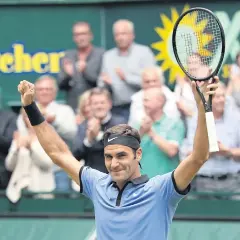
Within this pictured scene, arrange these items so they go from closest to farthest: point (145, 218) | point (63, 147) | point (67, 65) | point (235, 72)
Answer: point (145, 218), point (63, 147), point (235, 72), point (67, 65)

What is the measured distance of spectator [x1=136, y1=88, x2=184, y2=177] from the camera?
7.14m

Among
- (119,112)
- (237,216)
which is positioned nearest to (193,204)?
(237,216)

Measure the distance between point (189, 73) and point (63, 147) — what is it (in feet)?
2.73

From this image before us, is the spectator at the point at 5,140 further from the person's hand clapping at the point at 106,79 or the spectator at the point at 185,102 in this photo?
the spectator at the point at 185,102

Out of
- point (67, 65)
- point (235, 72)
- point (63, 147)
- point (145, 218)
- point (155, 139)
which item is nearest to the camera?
point (145, 218)

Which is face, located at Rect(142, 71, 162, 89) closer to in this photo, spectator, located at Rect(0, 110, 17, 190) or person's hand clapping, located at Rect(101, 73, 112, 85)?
person's hand clapping, located at Rect(101, 73, 112, 85)

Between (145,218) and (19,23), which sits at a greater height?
A: (19,23)

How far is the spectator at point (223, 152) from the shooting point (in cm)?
709

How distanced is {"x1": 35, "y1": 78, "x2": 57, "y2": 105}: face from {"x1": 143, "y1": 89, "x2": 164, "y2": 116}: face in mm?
997

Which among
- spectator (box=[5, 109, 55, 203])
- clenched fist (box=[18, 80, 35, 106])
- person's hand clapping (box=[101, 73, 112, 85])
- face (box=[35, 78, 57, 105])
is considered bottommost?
spectator (box=[5, 109, 55, 203])

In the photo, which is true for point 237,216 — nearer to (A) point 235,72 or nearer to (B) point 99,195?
(A) point 235,72

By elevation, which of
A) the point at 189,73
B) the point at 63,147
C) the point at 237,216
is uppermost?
the point at 189,73

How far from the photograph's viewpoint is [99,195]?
14.4 ft

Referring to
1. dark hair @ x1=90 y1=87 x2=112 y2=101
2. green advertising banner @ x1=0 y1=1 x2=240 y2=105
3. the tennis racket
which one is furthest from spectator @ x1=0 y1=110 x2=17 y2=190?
the tennis racket
